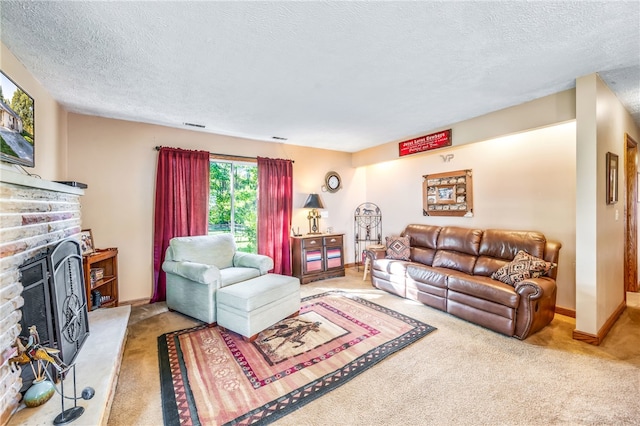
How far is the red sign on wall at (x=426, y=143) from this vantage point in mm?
3840

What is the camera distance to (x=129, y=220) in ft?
11.8

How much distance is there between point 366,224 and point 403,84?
11.6 feet

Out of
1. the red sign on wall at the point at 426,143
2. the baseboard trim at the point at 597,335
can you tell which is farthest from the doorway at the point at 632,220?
the red sign on wall at the point at 426,143

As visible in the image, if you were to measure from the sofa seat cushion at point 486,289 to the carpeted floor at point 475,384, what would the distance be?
1.16ft

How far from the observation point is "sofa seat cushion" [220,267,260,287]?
306 centimetres

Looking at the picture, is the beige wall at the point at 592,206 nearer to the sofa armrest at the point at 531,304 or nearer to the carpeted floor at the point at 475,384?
the sofa armrest at the point at 531,304

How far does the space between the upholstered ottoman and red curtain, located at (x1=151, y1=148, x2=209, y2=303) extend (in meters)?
Answer: 1.43

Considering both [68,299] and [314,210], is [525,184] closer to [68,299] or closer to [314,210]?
[314,210]

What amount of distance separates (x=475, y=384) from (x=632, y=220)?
3926 millimetres

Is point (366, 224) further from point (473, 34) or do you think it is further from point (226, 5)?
point (226, 5)

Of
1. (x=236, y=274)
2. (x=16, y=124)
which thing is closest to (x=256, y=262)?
(x=236, y=274)

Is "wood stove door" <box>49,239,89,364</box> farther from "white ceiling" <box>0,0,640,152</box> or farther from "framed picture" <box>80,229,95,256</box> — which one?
"white ceiling" <box>0,0,640,152</box>

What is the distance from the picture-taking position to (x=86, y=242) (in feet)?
10.2

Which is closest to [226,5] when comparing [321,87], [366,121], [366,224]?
[321,87]
